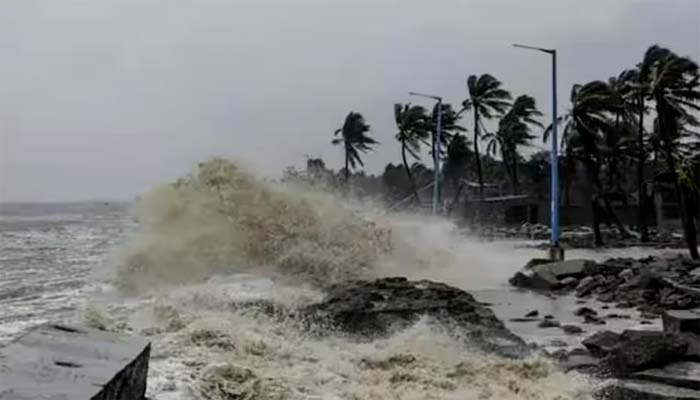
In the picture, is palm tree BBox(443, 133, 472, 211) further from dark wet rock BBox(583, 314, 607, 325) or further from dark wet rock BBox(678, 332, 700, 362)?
dark wet rock BBox(678, 332, 700, 362)

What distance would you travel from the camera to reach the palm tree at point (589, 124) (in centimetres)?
3512

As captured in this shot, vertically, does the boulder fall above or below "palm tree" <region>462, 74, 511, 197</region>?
below

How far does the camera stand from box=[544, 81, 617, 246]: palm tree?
35125 millimetres

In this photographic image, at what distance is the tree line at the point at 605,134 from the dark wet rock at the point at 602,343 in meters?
14.2

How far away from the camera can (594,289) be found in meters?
14.9

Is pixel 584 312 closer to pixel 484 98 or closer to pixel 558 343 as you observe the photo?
pixel 558 343

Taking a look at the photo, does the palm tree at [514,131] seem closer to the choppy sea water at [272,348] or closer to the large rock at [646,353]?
the choppy sea water at [272,348]

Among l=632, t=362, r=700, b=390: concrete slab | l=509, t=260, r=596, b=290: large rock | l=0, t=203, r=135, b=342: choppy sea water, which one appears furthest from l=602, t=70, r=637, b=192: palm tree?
l=632, t=362, r=700, b=390: concrete slab

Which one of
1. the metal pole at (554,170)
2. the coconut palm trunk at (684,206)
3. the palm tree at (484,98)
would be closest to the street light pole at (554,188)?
the metal pole at (554,170)

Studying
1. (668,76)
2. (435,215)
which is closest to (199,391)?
(668,76)

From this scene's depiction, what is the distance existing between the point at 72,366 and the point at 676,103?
92.6 ft

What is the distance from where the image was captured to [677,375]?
655cm

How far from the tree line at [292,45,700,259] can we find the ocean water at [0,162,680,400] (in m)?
5.00

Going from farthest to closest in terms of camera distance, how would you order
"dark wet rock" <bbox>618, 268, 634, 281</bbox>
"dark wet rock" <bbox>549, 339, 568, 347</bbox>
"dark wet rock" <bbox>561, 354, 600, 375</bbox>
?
"dark wet rock" <bbox>618, 268, 634, 281</bbox>, "dark wet rock" <bbox>549, 339, 568, 347</bbox>, "dark wet rock" <bbox>561, 354, 600, 375</bbox>
